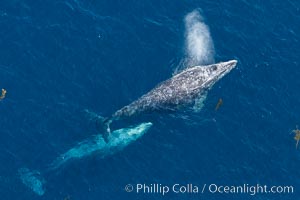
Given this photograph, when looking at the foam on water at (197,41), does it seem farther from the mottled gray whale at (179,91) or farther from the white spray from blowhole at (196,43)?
the mottled gray whale at (179,91)

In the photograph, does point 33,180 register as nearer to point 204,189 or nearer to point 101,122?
point 101,122

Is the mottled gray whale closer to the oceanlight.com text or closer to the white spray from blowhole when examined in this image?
the white spray from blowhole

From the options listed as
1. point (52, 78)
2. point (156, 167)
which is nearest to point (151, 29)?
point (52, 78)

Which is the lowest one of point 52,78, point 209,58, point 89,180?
point 89,180

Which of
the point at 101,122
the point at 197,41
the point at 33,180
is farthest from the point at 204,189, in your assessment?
the point at 197,41

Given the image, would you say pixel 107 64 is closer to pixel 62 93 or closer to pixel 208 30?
pixel 62 93

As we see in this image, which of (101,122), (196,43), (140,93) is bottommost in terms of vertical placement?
(101,122)
